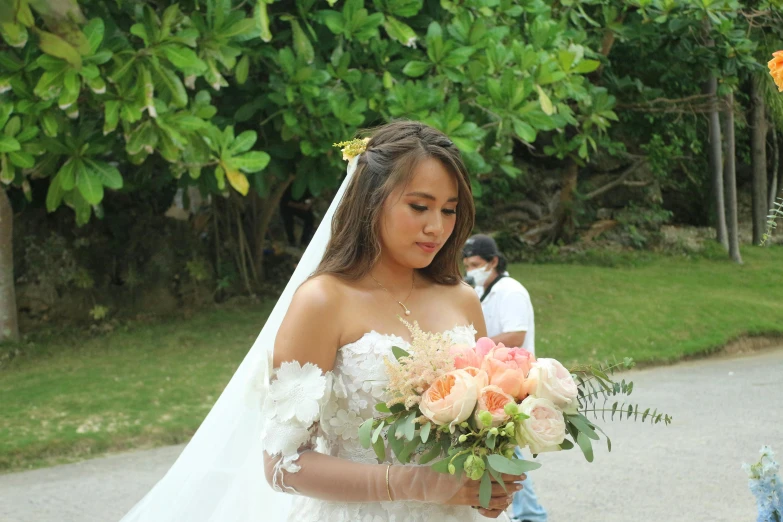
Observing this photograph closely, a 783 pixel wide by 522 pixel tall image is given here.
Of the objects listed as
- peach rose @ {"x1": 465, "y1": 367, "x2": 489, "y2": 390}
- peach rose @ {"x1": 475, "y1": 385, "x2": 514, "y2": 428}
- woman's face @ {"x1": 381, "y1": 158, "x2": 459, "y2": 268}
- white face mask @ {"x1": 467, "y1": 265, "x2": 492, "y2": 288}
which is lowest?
white face mask @ {"x1": 467, "y1": 265, "x2": 492, "y2": 288}

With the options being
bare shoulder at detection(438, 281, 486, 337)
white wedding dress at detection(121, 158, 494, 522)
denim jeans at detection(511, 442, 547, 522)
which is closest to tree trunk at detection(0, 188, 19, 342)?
denim jeans at detection(511, 442, 547, 522)

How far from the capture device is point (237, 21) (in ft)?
27.7

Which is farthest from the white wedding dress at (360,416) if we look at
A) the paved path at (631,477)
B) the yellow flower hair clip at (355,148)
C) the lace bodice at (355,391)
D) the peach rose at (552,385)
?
the paved path at (631,477)

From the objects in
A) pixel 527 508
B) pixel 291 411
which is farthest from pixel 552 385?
pixel 527 508

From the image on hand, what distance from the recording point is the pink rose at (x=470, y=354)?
2.35 m

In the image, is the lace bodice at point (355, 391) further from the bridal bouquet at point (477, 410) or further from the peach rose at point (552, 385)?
the peach rose at point (552, 385)

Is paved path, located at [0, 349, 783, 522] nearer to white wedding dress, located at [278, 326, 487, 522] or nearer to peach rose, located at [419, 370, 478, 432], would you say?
white wedding dress, located at [278, 326, 487, 522]

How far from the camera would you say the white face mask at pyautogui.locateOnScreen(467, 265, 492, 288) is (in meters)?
6.27

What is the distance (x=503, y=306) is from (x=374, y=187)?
3435 mm

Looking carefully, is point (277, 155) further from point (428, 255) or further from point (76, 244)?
point (428, 255)

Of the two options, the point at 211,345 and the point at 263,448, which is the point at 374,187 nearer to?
the point at 263,448

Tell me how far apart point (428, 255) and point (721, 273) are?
49.8 ft

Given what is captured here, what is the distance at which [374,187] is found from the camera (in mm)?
2691

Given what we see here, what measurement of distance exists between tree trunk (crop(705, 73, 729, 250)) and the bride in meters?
16.2
